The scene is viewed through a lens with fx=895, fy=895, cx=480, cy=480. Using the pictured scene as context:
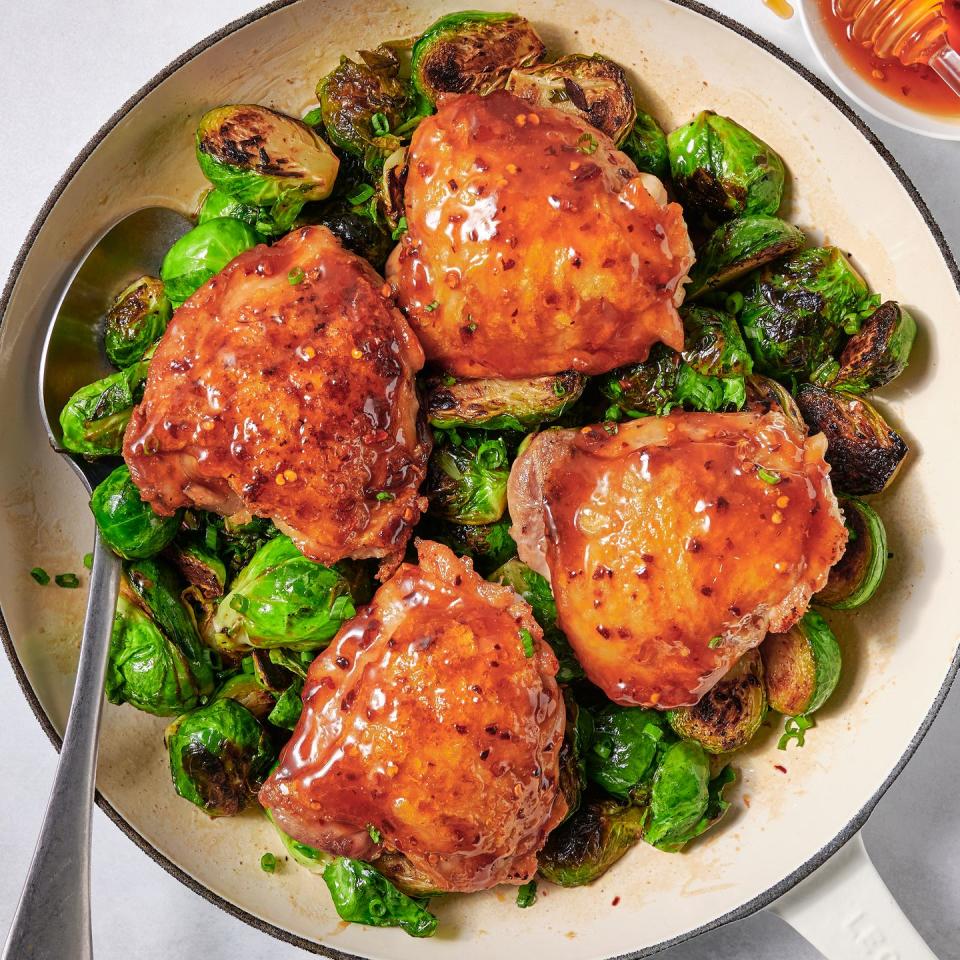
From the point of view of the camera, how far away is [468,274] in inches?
130

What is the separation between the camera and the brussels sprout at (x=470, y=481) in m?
3.73

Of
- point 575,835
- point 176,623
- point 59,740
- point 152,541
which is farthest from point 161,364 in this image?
point 575,835

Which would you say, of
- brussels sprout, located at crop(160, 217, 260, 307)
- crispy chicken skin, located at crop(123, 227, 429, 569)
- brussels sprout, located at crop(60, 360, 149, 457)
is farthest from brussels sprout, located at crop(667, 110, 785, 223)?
brussels sprout, located at crop(60, 360, 149, 457)

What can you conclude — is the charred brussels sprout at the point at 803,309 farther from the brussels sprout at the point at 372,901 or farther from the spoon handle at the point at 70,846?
the spoon handle at the point at 70,846

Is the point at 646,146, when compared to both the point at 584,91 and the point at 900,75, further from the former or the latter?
the point at 900,75

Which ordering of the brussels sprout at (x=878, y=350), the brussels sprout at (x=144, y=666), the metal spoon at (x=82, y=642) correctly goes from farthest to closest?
the brussels sprout at (x=144, y=666)
the brussels sprout at (x=878, y=350)
the metal spoon at (x=82, y=642)

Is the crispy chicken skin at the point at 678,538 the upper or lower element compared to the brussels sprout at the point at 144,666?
upper

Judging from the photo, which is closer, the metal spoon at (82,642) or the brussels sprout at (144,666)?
the metal spoon at (82,642)

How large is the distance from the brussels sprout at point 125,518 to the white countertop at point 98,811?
4.40 ft

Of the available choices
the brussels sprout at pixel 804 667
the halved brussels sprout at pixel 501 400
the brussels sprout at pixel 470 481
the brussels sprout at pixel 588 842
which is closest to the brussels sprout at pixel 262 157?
the halved brussels sprout at pixel 501 400

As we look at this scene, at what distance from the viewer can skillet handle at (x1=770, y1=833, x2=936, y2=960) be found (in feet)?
11.8

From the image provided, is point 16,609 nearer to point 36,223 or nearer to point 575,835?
point 36,223

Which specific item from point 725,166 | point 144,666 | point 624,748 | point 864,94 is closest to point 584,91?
point 725,166

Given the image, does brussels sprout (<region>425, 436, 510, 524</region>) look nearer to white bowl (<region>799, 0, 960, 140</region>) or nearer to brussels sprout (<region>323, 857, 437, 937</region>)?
brussels sprout (<region>323, 857, 437, 937</region>)
